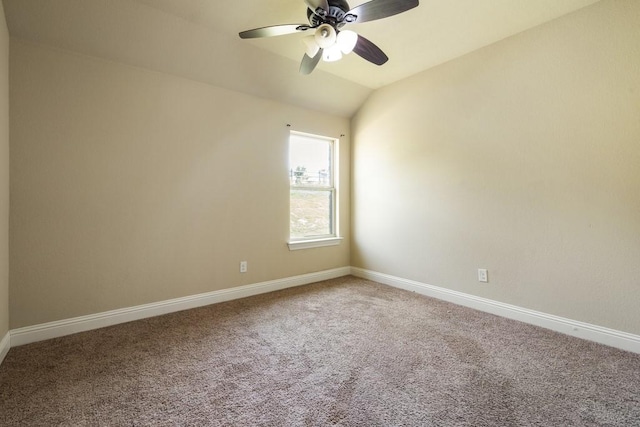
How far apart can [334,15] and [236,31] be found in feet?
3.66

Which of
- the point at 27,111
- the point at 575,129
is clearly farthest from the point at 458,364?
the point at 27,111

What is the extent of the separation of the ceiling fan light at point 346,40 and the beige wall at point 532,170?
1.55m

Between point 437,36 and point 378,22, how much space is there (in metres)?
0.60

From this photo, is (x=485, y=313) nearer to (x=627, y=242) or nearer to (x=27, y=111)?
(x=627, y=242)

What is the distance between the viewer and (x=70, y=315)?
227 cm

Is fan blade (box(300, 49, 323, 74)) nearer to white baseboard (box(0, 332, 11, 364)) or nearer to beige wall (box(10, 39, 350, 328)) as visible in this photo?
beige wall (box(10, 39, 350, 328))

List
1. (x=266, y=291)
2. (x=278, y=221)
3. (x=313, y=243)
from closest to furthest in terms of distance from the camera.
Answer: (x=266, y=291) < (x=278, y=221) < (x=313, y=243)

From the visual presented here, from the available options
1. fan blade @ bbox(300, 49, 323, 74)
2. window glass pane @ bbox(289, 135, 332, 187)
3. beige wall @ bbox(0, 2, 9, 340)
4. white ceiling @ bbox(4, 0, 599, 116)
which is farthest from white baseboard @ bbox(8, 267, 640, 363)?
fan blade @ bbox(300, 49, 323, 74)

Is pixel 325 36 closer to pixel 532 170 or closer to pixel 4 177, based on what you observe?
pixel 532 170

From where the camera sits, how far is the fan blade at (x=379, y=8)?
165cm

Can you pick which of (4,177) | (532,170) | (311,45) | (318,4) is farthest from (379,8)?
(4,177)

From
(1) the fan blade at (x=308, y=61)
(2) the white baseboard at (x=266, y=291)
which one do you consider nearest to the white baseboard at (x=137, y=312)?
(2) the white baseboard at (x=266, y=291)

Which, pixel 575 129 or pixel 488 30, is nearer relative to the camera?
pixel 575 129

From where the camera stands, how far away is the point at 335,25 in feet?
6.21
